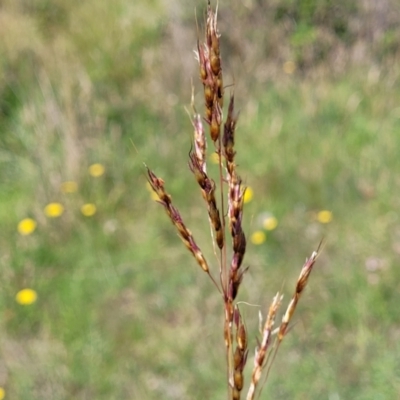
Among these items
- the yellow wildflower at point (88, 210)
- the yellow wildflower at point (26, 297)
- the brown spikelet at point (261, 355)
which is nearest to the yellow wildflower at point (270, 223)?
the yellow wildflower at point (88, 210)

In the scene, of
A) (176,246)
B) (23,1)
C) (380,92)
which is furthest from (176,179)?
(23,1)

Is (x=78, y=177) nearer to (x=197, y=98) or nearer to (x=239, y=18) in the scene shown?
(x=197, y=98)

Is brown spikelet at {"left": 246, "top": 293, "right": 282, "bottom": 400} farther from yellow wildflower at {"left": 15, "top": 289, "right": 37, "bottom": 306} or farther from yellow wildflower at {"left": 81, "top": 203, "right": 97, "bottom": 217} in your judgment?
yellow wildflower at {"left": 81, "top": 203, "right": 97, "bottom": 217}

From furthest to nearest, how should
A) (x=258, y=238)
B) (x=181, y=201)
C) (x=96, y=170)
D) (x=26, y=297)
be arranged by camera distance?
(x=96, y=170) → (x=181, y=201) → (x=258, y=238) → (x=26, y=297)

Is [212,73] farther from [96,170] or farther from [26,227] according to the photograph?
[96,170]

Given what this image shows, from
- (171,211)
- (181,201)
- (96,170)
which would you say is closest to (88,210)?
(96,170)
